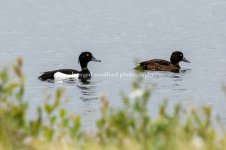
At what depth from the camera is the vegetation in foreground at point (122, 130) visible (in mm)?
7598

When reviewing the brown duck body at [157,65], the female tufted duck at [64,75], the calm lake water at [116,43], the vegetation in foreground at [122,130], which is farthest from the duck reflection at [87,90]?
the vegetation in foreground at [122,130]

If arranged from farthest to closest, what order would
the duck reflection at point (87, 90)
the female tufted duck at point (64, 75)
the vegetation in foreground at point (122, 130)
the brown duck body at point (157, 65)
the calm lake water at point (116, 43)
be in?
the brown duck body at point (157, 65)
the female tufted duck at point (64, 75)
the calm lake water at point (116, 43)
the duck reflection at point (87, 90)
the vegetation in foreground at point (122, 130)

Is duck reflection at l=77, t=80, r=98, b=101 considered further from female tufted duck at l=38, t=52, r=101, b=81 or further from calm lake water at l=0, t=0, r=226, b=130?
female tufted duck at l=38, t=52, r=101, b=81

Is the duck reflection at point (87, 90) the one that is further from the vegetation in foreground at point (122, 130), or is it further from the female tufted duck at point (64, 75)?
the vegetation in foreground at point (122, 130)

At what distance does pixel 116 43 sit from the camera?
109ft

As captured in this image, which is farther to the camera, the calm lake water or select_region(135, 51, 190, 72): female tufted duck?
select_region(135, 51, 190, 72): female tufted duck

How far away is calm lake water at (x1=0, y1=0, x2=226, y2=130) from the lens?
856 inches

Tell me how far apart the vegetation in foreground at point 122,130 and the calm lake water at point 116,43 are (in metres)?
6.34

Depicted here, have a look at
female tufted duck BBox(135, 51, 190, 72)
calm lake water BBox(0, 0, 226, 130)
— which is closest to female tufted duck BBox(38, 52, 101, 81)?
calm lake water BBox(0, 0, 226, 130)

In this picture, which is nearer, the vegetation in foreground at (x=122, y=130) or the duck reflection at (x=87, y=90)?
the vegetation in foreground at (x=122, y=130)

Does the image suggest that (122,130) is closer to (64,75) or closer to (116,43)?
(64,75)

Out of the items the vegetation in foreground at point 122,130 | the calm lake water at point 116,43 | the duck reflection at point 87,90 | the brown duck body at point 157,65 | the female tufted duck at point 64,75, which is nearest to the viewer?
the vegetation in foreground at point 122,130

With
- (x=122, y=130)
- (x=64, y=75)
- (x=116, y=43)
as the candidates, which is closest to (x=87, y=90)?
(x=64, y=75)

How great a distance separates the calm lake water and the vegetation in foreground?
634 centimetres
